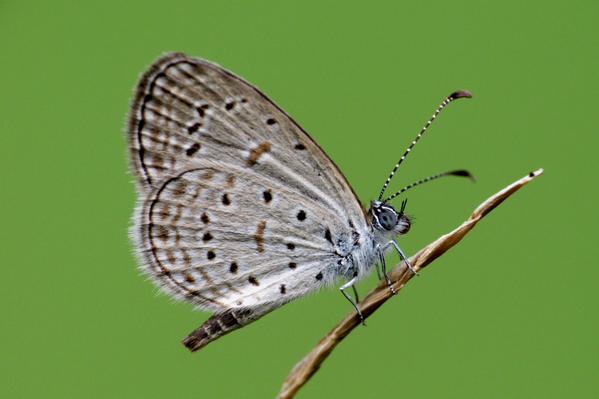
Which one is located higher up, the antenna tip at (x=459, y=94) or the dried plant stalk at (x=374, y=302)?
the antenna tip at (x=459, y=94)

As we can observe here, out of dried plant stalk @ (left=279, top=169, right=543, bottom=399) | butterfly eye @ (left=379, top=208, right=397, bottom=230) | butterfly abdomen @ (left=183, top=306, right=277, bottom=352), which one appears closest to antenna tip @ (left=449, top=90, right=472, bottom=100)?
dried plant stalk @ (left=279, top=169, right=543, bottom=399)

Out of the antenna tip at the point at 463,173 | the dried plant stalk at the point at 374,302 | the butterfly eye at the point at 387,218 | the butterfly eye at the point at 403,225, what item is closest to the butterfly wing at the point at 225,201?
the butterfly eye at the point at 387,218

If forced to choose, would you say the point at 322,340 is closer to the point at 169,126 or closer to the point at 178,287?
the point at 178,287

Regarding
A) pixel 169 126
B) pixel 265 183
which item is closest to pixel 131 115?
pixel 169 126

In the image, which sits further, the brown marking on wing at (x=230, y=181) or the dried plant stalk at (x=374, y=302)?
the brown marking on wing at (x=230, y=181)

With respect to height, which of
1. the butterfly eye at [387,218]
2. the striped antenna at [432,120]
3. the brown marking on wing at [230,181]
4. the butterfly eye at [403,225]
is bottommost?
the butterfly eye at [403,225]

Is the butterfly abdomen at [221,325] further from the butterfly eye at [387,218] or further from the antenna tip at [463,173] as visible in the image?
the antenna tip at [463,173]

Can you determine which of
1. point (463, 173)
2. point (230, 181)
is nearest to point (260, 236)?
point (230, 181)

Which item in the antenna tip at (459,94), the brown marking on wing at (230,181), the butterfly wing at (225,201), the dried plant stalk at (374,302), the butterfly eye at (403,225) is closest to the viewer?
the dried plant stalk at (374,302)

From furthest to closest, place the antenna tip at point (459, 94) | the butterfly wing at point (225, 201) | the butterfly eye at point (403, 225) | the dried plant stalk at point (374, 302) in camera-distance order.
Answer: the butterfly eye at point (403, 225)
the butterfly wing at point (225, 201)
the antenna tip at point (459, 94)
the dried plant stalk at point (374, 302)
